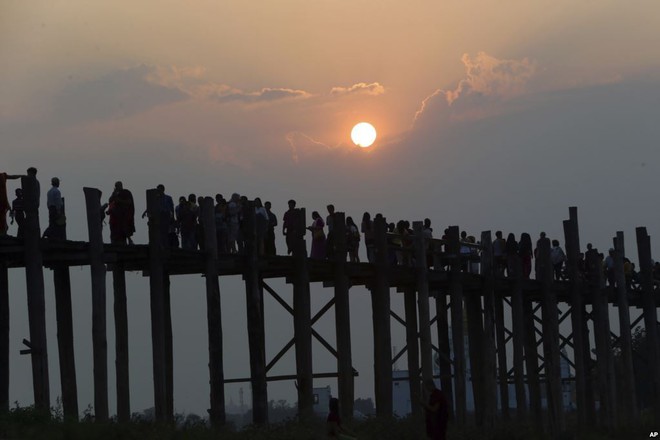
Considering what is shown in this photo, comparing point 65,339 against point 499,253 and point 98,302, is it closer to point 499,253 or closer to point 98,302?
point 98,302

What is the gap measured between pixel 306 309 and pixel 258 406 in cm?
223

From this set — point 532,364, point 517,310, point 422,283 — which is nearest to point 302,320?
point 422,283

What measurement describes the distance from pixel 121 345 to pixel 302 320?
385cm

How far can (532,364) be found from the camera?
38719 millimetres

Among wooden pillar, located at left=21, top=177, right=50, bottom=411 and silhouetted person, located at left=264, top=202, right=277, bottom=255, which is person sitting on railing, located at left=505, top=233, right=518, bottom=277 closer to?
silhouetted person, located at left=264, top=202, right=277, bottom=255

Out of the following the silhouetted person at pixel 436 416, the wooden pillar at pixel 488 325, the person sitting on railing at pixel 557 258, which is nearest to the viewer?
the silhouetted person at pixel 436 416

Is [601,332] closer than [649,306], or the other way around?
[601,332]

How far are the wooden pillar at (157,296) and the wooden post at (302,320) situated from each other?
330cm

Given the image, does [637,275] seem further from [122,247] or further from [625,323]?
[122,247]

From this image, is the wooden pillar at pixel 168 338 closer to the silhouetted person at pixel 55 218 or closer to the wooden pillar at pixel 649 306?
the silhouetted person at pixel 55 218

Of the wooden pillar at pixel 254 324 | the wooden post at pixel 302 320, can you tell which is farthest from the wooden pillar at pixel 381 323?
the wooden pillar at pixel 254 324

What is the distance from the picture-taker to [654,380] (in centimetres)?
4069

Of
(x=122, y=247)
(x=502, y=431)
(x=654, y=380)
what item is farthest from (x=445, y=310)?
(x=122, y=247)

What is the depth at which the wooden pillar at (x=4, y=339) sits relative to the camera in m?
21.7
